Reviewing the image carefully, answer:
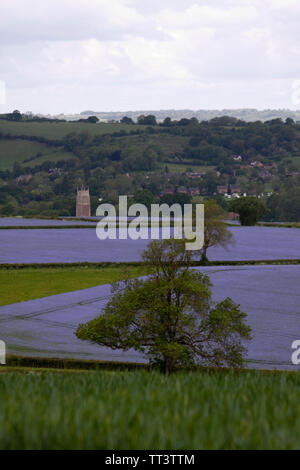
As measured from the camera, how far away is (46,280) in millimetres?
79625

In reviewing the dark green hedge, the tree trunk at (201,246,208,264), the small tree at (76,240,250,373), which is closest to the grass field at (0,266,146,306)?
the tree trunk at (201,246,208,264)

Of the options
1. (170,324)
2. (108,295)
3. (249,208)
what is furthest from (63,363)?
(249,208)

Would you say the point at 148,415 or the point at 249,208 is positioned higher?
the point at 148,415

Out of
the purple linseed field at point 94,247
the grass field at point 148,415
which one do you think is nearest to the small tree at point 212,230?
→ the purple linseed field at point 94,247

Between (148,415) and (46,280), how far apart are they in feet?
227

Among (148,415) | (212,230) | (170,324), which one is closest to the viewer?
(148,415)

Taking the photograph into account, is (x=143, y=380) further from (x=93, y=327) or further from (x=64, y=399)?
(x=93, y=327)

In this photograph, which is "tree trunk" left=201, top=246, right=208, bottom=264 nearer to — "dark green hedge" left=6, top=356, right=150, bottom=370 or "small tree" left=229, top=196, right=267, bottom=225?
"dark green hedge" left=6, top=356, right=150, bottom=370

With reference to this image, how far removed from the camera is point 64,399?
43.0 ft

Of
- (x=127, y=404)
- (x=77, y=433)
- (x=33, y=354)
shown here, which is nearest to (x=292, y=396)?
(x=127, y=404)

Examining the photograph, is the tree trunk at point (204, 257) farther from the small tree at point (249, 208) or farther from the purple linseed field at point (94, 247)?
the small tree at point (249, 208)

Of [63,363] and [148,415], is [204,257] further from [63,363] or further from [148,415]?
[148,415]

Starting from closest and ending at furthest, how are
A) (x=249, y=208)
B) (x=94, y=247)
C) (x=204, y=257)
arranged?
(x=204, y=257) < (x=94, y=247) < (x=249, y=208)
